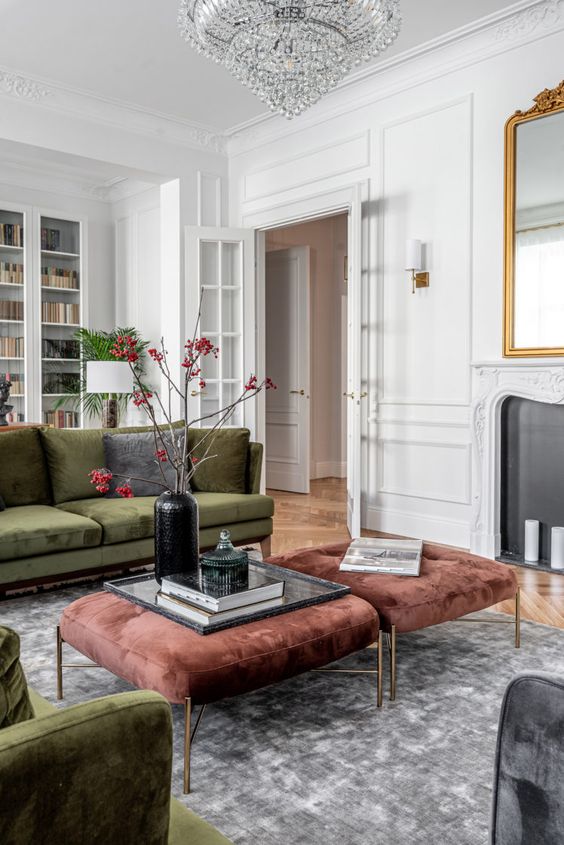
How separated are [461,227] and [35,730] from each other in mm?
4268

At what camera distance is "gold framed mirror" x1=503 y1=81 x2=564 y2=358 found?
402 centimetres

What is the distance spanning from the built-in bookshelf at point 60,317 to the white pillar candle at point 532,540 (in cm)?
480

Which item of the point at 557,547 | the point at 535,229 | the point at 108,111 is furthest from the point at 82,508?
the point at 108,111

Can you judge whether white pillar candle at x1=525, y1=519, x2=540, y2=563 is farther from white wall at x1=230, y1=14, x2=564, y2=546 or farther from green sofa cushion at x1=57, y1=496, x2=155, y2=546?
green sofa cushion at x1=57, y1=496, x2=155, y2=546

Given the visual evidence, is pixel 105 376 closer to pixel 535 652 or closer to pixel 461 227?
pixel 461 227

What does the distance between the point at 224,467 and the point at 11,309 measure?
3734 mm

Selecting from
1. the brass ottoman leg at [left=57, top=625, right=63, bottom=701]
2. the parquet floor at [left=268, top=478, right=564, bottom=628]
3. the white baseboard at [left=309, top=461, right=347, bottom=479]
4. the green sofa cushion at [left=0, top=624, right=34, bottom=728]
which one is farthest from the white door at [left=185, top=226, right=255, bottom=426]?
the green sofa cushion at [left=0, top=624, right=34, bottom=728]

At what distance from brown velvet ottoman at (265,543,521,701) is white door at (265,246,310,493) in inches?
165

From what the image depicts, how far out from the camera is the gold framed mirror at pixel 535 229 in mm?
4016

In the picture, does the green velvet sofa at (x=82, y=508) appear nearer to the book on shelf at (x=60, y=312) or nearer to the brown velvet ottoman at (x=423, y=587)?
the brown velvet ottoman at (x=423, y=587)

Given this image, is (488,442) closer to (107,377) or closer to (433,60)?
(433,60)

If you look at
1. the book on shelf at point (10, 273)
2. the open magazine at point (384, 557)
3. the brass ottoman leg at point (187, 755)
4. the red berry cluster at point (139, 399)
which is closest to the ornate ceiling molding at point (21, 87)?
the book on shelf at point (10, 273)

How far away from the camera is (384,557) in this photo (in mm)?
2785

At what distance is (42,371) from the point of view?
7238mm
